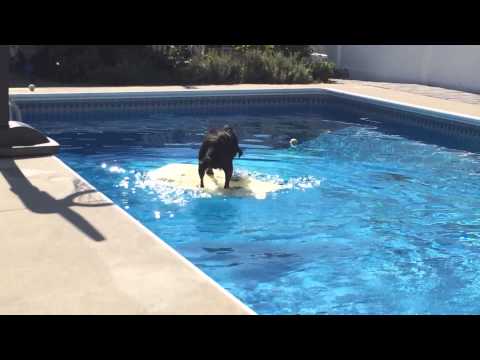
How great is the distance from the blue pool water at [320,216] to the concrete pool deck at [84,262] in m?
Result: 1.44

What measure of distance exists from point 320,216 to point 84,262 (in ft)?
14.5

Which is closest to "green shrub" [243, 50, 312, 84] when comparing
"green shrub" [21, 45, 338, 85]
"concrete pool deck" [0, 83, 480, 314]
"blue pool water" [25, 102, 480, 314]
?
"green shrub" [21, 45, 338, 85]

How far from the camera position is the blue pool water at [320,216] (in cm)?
602

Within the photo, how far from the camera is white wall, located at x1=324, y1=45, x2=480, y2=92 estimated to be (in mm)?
19922

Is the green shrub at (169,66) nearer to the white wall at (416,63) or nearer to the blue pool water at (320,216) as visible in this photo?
the white wall at (416,63)

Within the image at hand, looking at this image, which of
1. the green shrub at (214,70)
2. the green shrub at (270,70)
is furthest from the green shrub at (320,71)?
the green shrub at (214,70)

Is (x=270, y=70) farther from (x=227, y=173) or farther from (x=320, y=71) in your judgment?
(x=227, y=173)

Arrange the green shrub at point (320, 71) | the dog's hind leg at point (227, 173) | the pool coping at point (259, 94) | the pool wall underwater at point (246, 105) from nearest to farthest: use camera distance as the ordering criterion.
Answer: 1. the dog's hind leg at point (227, 173)
2. the pool wall underwater at point (246, 105)
3. the pool coping at point (259, 94)
4. the green shrub at point (320, 71)

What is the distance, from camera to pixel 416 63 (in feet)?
72.3

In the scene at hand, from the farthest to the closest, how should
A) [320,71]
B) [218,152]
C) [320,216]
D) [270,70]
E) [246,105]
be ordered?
1. [320,71]
2. [270,70]
3. [246,105]
4. [218,152]
5. [320,216]

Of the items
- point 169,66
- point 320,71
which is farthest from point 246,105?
point 320,71
